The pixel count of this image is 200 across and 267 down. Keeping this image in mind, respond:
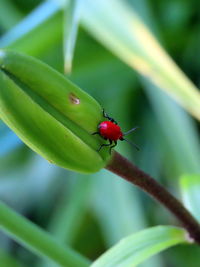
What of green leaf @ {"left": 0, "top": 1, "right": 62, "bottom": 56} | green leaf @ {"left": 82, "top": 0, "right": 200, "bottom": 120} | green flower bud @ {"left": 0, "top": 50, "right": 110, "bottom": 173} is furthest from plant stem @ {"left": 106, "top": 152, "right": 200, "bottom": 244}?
green leaf @ {"left": 0, "top": 1, "right": 62, "bottom": 56}

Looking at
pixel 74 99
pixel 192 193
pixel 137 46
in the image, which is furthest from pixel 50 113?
pixel 137 46

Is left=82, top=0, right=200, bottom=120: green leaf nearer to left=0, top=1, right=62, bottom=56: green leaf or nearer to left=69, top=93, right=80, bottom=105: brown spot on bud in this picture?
left=0, top=1, right=62, bottom=56: green leaf

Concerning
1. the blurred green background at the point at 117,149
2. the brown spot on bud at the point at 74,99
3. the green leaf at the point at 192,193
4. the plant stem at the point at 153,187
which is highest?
the blurred green background at the point at 117,149

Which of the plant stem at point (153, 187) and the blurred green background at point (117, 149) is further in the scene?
the blurred green background at point (117, 149)

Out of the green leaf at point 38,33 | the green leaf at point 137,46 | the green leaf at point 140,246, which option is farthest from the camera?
the green leaf at point 38,33

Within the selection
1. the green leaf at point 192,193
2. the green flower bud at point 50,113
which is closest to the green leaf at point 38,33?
the green leaf at point 192,193

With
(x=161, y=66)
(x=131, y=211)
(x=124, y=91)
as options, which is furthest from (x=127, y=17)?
(x=131, y=211)

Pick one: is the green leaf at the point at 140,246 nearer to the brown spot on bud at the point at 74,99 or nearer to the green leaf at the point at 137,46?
the brown spot on bud at the point at 74,99
